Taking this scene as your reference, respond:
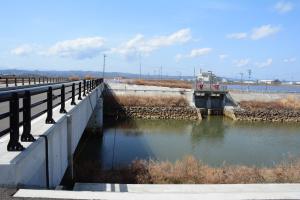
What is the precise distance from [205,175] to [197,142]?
613 inches

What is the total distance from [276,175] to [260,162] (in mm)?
6989

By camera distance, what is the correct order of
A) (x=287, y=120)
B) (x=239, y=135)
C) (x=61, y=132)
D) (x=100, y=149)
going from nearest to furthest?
1. (x=61, y=132)
2. (x=100, y=149)
3. (x=239, y=135)
4. (x=287, y=120)

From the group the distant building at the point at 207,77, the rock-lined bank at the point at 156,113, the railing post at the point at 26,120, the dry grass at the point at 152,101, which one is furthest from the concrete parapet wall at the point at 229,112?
the railing post at the point at 26,120

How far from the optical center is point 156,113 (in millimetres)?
48688

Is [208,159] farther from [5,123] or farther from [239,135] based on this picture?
[5,123]

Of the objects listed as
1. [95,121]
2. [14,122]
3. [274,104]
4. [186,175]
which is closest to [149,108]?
[95,121]

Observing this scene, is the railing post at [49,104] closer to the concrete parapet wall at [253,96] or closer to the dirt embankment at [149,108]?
the dirt embankment at [149,108]

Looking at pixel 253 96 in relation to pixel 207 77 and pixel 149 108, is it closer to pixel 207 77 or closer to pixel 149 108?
pixel 207 77

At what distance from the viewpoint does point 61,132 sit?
970 centimetres

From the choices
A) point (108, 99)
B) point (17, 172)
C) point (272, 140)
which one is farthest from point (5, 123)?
point (108, 99)

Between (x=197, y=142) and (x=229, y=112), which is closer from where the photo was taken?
(x=197, y=142)

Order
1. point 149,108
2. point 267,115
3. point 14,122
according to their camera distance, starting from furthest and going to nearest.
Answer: point 267,115 → point 149,108 → point 14,122

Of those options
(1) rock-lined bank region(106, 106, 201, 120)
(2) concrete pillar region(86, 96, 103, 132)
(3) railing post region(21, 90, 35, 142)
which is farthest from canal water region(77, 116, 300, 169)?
(3) railing post region(21, 90, 35, 142)

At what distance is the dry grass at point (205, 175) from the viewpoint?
15609 millimetres
